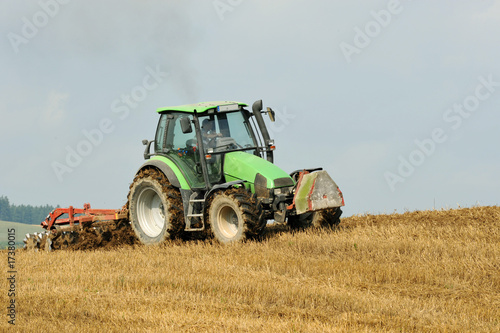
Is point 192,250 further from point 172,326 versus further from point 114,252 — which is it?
point 172,326

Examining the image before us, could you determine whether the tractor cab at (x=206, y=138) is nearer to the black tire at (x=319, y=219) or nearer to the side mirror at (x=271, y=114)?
the side mirror at (x=271, y=114)

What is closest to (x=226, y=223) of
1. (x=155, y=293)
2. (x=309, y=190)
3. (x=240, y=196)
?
(x=240, y=196)

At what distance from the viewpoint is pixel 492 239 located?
38.1ft

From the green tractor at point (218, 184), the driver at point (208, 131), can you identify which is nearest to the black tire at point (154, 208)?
the green tractor at point (218, 184)

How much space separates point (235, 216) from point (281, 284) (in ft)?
11.0

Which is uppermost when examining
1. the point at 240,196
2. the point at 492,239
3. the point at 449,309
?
the point at 240,196

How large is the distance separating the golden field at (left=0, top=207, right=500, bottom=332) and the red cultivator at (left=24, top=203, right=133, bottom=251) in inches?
27.5

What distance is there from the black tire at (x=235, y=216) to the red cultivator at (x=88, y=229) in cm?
272

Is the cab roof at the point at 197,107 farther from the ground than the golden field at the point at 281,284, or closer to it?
Answer: farther from the ground

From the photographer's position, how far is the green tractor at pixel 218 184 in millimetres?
11477

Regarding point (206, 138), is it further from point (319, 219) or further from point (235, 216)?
point (319, 219)

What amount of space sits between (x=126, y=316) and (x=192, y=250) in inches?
175

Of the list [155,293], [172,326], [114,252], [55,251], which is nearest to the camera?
[172,326]
